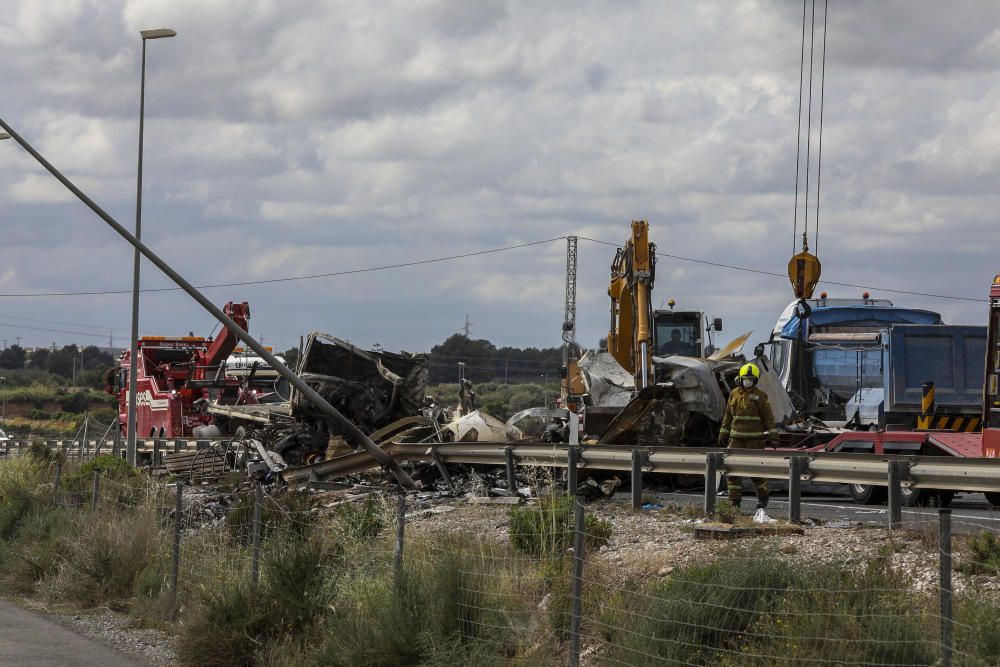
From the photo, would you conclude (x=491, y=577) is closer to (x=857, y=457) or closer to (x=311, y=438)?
(x=857, y=457)

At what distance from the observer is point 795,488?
13492 mm

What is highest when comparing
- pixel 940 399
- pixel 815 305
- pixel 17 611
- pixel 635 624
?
pixel 815 305

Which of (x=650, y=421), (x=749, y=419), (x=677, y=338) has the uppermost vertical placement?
(x=677, y=338)

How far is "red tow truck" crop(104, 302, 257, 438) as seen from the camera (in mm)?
35812

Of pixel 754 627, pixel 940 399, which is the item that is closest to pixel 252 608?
pixel 754 627

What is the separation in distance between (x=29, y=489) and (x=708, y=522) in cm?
1216

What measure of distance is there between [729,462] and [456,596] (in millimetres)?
5552

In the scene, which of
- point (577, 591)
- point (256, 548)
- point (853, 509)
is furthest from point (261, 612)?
point (853, 509)

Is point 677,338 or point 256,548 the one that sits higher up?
point 677,338

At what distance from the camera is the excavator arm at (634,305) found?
23.0m

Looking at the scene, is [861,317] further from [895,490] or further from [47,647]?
[47,647]

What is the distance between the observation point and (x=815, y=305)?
2625cm

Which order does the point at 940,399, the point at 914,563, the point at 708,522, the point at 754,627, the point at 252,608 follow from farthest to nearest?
the point at 940,399, the point at 708,522, the point at 252,608, the point at 914,563, the point at 754,627

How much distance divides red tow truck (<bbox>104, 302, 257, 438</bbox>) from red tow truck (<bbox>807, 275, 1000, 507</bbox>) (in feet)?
59.9
